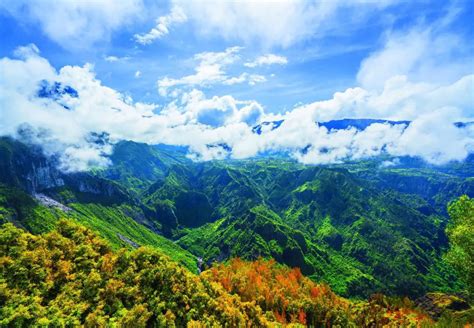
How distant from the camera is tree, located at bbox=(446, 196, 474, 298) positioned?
56.2 meters

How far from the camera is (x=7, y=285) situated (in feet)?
114

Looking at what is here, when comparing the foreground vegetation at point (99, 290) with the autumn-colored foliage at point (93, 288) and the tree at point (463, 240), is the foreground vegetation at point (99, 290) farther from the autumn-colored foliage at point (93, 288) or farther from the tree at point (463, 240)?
the tree at point (463, 240)

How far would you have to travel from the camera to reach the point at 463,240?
5669 centimetres

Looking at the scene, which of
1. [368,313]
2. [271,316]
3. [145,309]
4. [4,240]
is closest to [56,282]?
[4,240]

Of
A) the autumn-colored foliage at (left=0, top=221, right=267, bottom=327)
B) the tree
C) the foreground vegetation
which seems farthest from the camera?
the tree

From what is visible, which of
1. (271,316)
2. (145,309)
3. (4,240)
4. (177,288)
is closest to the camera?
(145,309)

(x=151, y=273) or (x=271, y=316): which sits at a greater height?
(x=151, y=273)

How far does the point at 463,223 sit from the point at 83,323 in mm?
70073

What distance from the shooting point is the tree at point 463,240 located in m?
56.2

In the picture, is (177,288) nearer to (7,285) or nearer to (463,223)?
(7,285)

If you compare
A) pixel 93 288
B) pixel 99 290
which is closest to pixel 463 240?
pixel 99 290

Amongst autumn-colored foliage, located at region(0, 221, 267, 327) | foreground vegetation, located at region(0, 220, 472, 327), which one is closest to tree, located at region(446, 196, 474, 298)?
foreground vegetation, located at region(0, 220, 472, 327)

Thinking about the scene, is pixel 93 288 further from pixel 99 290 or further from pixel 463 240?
pixel 463 240

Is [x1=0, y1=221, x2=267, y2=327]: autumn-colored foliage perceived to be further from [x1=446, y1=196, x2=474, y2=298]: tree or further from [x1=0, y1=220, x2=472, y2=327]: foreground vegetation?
[x1=446, y1=196, x2=474, y2=298]: tree
